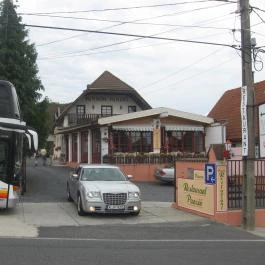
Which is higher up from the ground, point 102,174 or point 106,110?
point 106,110

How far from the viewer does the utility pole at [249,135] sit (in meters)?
16.1

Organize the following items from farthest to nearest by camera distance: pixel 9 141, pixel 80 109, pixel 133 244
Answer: pixel 80 109
pixel 9 141
pixel 133 244

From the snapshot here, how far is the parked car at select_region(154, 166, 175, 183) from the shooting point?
1192 inches

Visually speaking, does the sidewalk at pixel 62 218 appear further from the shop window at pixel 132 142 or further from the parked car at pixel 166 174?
the shop window at pixel 132 142

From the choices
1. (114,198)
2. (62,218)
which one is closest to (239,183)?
(114,198)

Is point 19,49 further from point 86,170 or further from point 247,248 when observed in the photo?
point 247,248

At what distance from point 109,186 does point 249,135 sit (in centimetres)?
435

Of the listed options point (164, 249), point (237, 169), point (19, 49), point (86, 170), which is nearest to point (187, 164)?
point (237, 169)

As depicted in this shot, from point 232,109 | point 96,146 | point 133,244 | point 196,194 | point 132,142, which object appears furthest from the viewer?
point 232,109

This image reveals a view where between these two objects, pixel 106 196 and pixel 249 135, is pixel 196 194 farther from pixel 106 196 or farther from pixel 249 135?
pixel 106 196

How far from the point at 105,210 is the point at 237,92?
90.8 ft

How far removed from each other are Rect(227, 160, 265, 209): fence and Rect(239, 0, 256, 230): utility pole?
877 millimetres

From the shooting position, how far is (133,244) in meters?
12.2

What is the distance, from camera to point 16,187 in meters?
16.9
